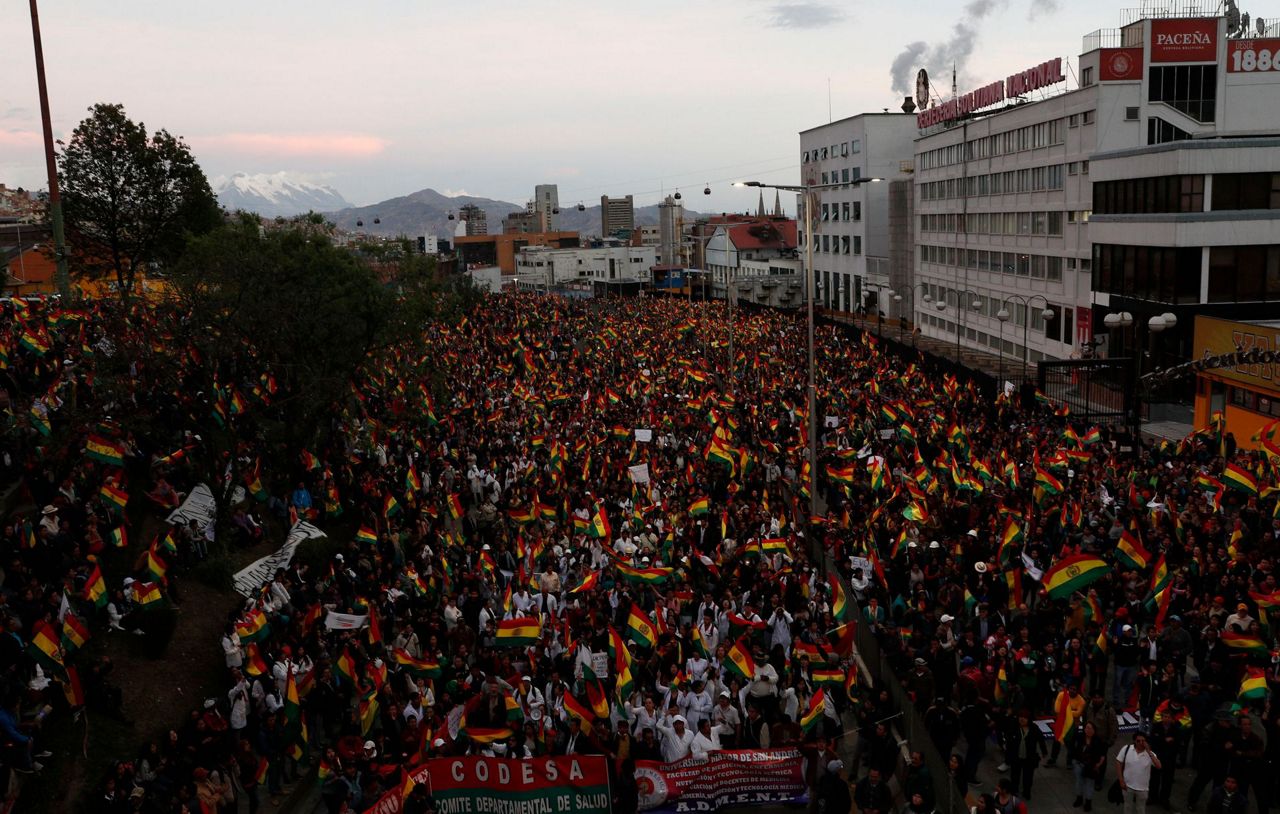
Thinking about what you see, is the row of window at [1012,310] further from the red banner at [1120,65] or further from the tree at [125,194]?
the tree at [125,194]

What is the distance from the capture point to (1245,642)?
1371 centimetres

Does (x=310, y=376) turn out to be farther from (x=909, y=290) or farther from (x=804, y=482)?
(x=909, y=290)

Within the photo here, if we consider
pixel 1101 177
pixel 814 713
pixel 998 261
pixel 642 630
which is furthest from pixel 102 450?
pixel 998 261

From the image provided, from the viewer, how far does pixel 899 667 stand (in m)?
15.3

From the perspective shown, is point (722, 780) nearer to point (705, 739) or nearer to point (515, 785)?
point (705, 739)

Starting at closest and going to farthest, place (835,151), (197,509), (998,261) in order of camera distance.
Result: (197,509)
(998,261)
(835,151)

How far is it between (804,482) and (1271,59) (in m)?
38.7

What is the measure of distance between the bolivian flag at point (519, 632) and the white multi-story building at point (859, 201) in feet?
232

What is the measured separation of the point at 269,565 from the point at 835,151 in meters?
82.2

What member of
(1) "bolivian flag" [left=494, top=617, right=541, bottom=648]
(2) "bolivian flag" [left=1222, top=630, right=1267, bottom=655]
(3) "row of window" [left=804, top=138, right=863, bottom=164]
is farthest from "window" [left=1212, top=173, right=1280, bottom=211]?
(3) "row of window" [left=804, top=138, right=863, bottom=164]

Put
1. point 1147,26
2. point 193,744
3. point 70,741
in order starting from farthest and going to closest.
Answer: point 1147,26
point 70,741
point 193,744

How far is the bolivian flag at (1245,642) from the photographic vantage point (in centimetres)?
1367

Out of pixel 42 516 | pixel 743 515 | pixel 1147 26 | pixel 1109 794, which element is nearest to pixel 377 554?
pixel 42 516

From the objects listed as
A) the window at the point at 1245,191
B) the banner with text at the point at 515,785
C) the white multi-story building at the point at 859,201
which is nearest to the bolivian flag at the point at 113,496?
the banner with text at the point at 515,785
